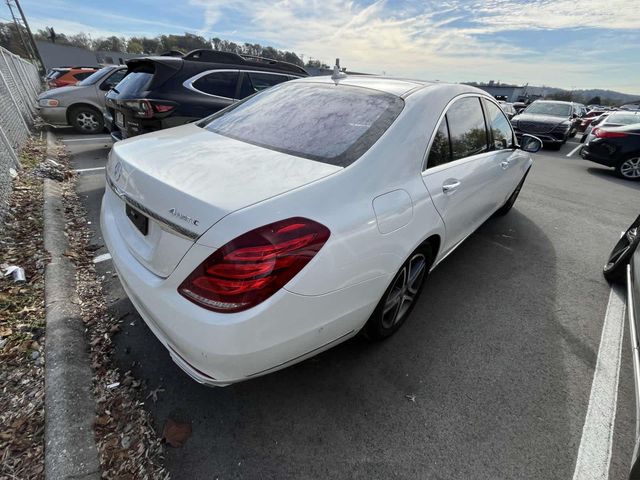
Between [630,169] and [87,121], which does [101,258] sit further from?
[630,169]

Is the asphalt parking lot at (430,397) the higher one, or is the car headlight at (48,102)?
the asphalt parking lot at (430,397)

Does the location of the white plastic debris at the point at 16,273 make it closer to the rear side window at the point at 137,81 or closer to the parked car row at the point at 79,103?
the rear side window at the point at 137,81

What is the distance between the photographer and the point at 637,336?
73.6 inches

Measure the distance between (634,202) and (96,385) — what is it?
8800mm

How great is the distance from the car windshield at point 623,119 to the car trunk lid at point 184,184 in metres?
13.0

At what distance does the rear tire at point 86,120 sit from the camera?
27.6 feet

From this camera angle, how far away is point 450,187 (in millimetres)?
2320

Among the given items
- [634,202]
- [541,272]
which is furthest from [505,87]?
[541,272]

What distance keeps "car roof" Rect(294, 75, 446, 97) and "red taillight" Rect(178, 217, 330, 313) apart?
1.40 meters

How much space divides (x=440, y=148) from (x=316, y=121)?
0.88 meters

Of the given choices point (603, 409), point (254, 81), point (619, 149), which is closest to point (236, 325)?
point (603, 409)

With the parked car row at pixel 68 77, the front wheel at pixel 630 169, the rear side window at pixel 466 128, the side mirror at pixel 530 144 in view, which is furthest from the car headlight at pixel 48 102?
the front wheel at pixel 630 169

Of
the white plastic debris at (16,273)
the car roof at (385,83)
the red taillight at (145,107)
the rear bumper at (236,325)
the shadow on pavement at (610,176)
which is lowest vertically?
the shadow on pavement at (610,176)

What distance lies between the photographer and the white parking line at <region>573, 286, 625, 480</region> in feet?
5.65
